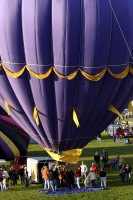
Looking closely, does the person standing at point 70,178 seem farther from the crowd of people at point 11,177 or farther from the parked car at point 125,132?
the parked car at point 125,132

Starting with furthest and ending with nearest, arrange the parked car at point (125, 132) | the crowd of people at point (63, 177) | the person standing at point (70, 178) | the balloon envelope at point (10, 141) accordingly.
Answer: the parked car at point (125, 132) < the balloon envelope at point (10, 141) < the crowd of people at point (63, 177) < the person standing at point (70, 178)

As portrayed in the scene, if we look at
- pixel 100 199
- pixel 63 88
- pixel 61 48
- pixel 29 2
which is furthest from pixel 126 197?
pixel 29 2

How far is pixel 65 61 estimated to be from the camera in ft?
57.6

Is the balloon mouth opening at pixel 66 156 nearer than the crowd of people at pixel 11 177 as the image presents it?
Yes

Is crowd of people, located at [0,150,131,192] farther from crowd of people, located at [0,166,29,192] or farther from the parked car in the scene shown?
the parked car

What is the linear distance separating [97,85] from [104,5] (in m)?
2.48

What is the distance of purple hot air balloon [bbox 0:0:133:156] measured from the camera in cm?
1739

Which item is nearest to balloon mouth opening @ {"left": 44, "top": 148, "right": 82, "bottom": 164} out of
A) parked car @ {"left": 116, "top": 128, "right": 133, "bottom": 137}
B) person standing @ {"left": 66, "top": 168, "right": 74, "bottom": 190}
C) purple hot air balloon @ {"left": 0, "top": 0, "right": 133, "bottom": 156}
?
purple hot air balloon @ {"left": 0, "top": 0, "right": 133, "bottom": 156}

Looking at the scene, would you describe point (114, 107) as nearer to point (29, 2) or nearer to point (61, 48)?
point (61, 48)

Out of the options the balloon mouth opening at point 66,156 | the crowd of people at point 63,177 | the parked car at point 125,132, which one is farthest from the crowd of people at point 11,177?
the parked car at point 125,132

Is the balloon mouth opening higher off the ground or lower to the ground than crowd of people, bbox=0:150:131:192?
higher

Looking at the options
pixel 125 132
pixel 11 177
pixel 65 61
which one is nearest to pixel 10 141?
pixel 11 177

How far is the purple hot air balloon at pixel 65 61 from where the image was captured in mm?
17391

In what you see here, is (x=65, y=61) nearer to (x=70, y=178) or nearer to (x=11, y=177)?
(x=70, y=178)
